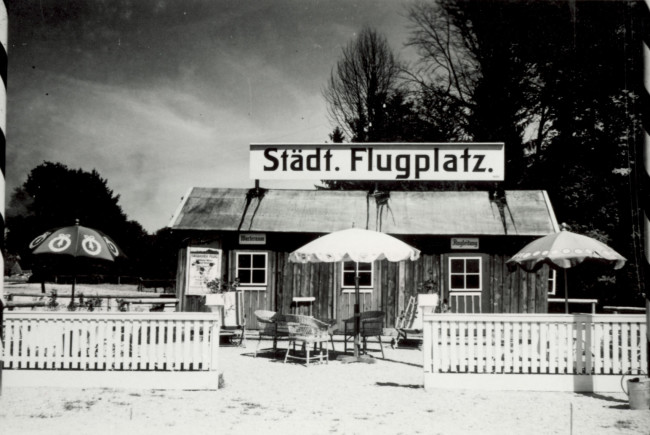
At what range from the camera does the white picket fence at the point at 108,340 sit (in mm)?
8195

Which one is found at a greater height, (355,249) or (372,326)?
Result: (355,249)

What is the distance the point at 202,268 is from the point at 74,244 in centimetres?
618

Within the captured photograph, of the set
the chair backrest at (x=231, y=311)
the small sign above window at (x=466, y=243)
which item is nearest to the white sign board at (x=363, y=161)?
the small sign above window at (x=466, y=243)

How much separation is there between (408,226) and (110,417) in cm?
1085

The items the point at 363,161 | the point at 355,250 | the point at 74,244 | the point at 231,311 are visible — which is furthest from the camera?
the point at 363,161

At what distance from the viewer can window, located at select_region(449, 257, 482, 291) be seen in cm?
1599

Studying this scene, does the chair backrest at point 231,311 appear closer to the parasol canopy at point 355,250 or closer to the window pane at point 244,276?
the window pane at point 244,276

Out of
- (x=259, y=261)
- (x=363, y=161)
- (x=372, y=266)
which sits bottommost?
(x=372, y=266)

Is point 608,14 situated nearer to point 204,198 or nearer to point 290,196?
point 290,196

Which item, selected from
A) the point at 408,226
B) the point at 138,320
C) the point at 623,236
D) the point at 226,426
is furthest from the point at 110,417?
the point at 623,236

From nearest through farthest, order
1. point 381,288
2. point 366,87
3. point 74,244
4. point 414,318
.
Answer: point 74,244
point 414,318
point 381,288
point 366,87

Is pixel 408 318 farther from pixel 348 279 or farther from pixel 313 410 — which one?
pixel 313 410

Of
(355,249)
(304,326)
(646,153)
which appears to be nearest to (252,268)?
(304,326)

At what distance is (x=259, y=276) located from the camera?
16.1 m
